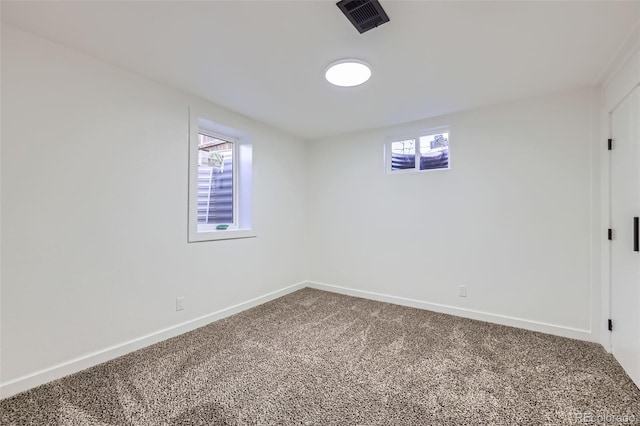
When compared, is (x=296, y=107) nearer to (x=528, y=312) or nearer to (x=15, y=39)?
(x=15, y=39)

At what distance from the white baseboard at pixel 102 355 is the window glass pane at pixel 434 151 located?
2896mm

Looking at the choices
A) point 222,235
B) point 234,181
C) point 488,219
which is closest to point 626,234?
point 488,219

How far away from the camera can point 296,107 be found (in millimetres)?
3018

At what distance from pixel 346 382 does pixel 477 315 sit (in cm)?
195

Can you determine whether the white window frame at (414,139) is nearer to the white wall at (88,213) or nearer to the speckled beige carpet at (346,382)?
the speckled beige carpet at (346,382)

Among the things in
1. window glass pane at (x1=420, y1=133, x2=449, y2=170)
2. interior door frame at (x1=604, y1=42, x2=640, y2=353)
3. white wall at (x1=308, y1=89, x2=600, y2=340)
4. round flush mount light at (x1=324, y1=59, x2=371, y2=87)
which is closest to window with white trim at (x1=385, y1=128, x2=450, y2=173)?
window glass pane at (x1=420, y1=133, x2=449, y2=170)

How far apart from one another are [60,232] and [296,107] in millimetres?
2343

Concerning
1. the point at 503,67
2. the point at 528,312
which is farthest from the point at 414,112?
the point at 528,312

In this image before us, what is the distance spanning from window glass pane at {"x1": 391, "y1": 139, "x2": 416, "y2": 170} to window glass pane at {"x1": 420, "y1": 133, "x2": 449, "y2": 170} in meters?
0.11

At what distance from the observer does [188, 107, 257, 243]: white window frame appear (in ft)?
9.11

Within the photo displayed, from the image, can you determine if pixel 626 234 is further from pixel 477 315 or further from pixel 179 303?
pixel 179 303

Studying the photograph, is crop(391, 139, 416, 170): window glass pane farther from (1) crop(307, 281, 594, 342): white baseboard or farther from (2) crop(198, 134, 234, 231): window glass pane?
(2) crop(198, 134, 234, 231): window glass pane

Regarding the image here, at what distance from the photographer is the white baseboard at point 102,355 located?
1766 mm

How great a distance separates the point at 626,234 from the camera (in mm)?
2016
